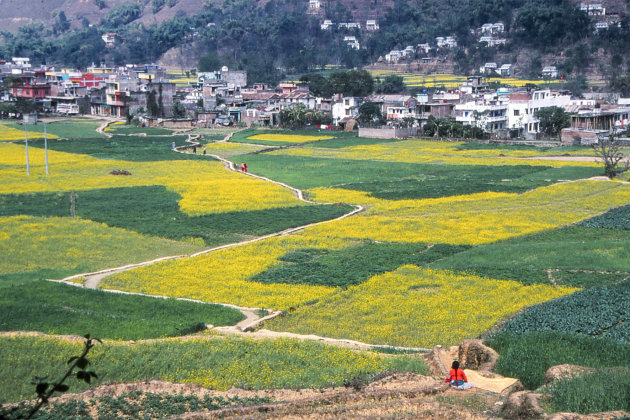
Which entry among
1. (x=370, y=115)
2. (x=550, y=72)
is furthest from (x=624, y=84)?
(x=370, y=115)

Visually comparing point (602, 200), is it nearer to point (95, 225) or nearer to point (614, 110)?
point (95, 225)

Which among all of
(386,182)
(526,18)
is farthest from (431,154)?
(526,18)

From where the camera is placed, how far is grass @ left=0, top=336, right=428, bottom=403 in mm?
17156

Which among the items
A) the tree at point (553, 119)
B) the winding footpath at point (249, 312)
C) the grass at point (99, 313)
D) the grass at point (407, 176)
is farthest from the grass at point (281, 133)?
the grass at point (99, 313)

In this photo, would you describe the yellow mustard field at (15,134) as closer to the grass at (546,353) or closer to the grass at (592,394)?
the grass at (546,353)

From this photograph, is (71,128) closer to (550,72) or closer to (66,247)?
(66,247)

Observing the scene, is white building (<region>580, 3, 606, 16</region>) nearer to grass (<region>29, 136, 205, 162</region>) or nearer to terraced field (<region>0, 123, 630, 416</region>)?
grass (<region>29, 136, 205, 162</region>)

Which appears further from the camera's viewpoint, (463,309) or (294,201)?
(294,201)

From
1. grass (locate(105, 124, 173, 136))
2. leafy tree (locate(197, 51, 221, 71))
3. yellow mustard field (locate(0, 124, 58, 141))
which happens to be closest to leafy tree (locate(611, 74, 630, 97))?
grass (locate(105, 124, 173, 136))

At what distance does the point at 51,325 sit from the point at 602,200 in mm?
33311

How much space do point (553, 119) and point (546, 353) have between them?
217ft

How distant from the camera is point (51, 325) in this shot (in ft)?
71.4

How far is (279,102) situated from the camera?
10612 centimetres

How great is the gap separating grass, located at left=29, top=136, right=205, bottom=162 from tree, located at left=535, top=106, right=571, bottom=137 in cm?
3741
